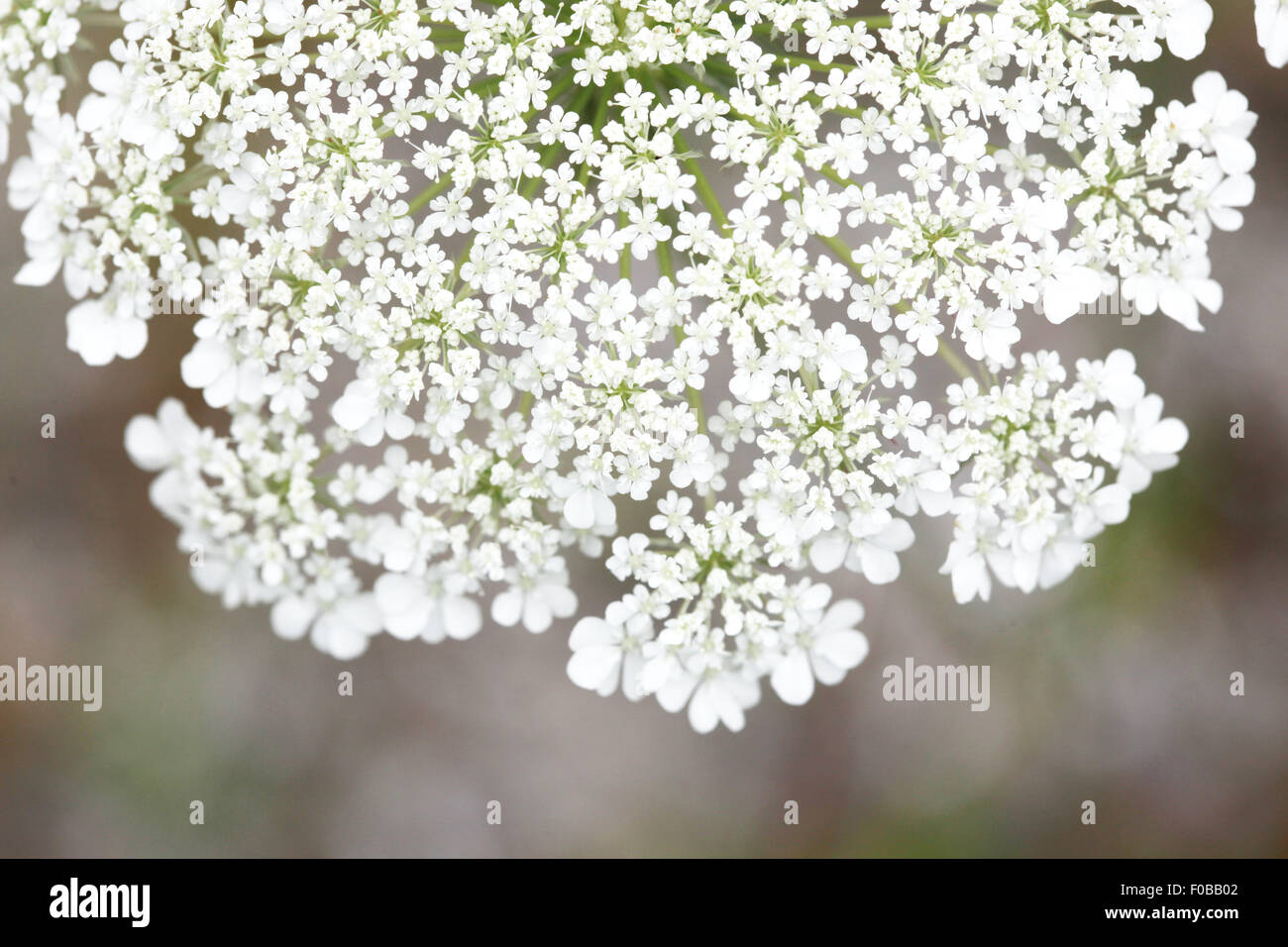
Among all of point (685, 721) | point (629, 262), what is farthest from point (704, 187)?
point (685, 721)

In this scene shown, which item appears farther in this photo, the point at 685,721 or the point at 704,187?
the point at 685,721

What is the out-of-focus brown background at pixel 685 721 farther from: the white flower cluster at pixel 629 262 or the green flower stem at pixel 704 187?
the green flower stem at pixel 704 187

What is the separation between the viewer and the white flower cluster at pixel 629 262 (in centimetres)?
256

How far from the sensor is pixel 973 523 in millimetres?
2910

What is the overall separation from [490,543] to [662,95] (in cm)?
146

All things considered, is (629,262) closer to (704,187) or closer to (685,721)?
(704,187)

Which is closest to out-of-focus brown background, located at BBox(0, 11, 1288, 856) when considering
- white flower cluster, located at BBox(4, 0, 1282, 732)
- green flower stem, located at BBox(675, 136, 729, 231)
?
white flower cluster, located at BBox(4, 0, 1282, 732)

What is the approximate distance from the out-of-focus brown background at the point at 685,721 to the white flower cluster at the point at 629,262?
1357 millimetres

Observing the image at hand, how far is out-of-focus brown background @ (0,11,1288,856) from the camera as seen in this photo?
4.04m

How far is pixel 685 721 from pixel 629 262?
8.04 feet

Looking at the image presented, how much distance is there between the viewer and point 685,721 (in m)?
4.39

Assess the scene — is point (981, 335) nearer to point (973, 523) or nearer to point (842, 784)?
point (973, 523)

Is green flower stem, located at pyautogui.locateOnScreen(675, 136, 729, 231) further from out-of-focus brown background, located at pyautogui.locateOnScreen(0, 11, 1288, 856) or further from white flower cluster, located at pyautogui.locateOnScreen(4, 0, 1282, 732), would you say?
out-of-focus brown background, located at pyautogui.locateOnScreen(0, 11, 1288, 856)
